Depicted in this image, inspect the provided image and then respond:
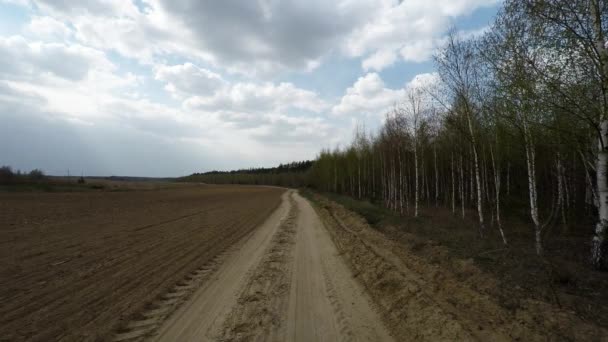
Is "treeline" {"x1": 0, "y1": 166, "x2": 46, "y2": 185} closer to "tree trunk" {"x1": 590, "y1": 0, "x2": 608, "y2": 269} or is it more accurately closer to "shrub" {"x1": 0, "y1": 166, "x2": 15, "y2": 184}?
"shrub" {"x1": 0, "y1": 166, "x2": 15, "y2": 184}

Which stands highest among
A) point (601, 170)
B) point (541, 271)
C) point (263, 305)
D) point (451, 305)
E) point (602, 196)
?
point (601, 170)

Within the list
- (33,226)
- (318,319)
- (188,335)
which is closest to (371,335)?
(318,319)

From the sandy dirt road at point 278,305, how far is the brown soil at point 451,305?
0.46m

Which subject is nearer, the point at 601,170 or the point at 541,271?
the point at 541,271

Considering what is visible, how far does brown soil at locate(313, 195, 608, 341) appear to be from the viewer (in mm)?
3910

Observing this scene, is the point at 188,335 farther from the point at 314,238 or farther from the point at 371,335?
the point at 314,238

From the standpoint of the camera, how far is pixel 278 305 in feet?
18.1

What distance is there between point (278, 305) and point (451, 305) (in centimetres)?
308

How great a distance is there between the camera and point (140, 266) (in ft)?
26.1

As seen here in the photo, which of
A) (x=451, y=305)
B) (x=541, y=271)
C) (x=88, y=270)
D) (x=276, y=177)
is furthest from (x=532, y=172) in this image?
(x=276, y=177)

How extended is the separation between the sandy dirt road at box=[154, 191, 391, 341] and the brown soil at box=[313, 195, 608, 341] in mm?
461

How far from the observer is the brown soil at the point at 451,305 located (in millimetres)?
3910

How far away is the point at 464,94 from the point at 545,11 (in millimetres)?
5946

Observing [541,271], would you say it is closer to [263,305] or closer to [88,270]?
[263,305]
